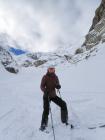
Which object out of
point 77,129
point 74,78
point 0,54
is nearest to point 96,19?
point 0,54

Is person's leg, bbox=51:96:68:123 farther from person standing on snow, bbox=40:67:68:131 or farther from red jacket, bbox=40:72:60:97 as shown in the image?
red jacket, bbox=40:72:60:97

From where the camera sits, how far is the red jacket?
1125 cm

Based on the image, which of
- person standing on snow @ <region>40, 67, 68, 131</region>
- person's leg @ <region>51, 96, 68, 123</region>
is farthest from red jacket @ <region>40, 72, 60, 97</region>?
person's leg @ <region>51, 96, 68, 123</region>

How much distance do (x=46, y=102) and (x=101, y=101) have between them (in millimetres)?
5037

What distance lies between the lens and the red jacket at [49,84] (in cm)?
1125

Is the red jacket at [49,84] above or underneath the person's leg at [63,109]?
above

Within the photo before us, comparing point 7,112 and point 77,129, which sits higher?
point 7,112

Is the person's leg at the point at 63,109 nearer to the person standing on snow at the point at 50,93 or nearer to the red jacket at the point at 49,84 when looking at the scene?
the person standing on snow at the point at 50,93

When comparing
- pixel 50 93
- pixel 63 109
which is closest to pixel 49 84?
pixel 50 93

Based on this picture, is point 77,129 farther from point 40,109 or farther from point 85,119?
point 40,109

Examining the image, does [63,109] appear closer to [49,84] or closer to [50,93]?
[50,93]

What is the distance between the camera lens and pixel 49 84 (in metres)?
11.4

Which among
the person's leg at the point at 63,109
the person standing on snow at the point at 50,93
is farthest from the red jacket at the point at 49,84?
the person's leg at the point at 63,109

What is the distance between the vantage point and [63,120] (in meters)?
11.2
